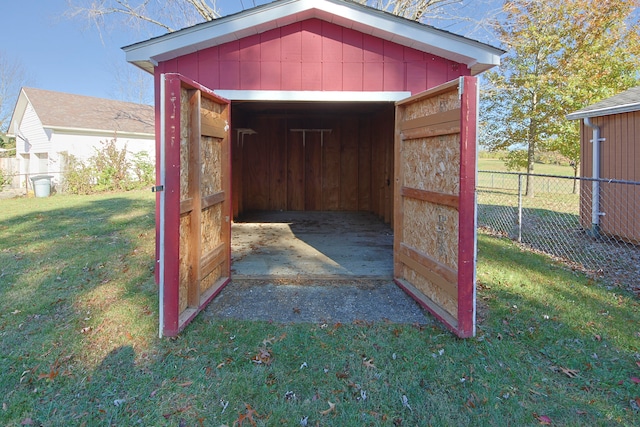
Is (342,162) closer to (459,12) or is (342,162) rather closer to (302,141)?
(302,141)

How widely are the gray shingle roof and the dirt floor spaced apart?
43.0 ft

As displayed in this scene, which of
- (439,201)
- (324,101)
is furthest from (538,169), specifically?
(439,201)

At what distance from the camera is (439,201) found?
127 inches

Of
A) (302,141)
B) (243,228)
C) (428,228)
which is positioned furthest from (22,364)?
(302,141)

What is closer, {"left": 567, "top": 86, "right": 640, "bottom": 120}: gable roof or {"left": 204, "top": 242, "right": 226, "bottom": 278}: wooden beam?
{"left": 204, "top": 242, "right": 226, "bottom": 278}: wooden beam

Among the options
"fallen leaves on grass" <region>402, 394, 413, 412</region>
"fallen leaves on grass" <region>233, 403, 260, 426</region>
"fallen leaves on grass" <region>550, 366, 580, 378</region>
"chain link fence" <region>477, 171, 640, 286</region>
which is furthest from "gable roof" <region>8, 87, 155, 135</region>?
"fallen leaves on grass" <region>550, 366, 580, 378</region>

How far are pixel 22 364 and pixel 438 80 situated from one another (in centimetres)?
426

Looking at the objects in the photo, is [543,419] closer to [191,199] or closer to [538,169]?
[191,199]

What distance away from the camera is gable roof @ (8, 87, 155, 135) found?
51.0ft

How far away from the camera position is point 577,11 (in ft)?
40.0

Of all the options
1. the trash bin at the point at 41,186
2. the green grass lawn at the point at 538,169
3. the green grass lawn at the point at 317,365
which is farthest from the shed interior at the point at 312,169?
the green grass lawn at the point at 538,169

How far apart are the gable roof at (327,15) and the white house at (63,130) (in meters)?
12.5

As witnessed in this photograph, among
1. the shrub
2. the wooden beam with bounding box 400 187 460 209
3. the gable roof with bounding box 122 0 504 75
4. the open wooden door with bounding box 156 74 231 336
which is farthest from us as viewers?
the shrub

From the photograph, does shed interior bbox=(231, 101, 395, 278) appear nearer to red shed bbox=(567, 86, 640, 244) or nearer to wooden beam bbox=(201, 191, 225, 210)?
wooden beam bbox=(201, 191, 225, 210)
